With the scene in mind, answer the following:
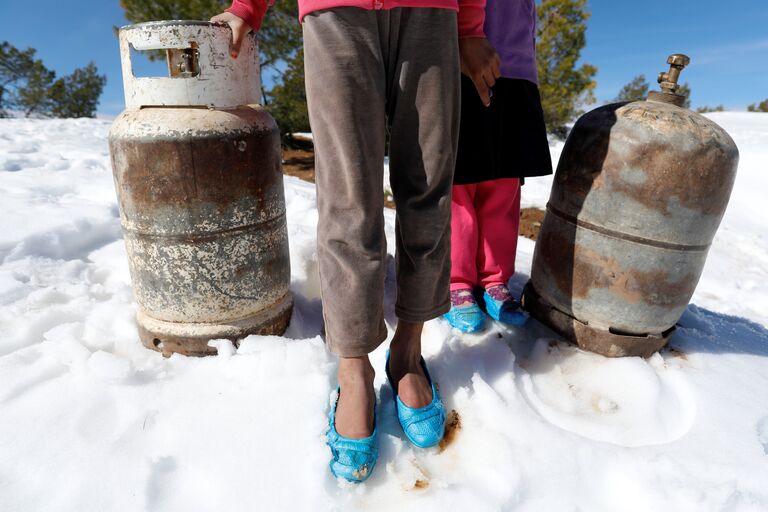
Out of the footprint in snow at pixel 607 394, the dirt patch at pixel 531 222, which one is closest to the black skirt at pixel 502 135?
the footprint in snow at pixel 607 394

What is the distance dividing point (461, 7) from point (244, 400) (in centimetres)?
136

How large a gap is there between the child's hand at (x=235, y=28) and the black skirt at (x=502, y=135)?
77 centimetres

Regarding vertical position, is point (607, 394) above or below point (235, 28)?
below

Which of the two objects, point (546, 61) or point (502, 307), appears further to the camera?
point (546, 61)

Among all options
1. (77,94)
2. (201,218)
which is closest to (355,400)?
(201,218)

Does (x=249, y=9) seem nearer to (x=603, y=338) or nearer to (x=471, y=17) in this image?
(x=471, y=17)

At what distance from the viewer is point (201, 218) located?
1.61 metres

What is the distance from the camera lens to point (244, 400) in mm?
1478

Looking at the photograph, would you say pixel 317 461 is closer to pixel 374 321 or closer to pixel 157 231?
pixel 374 321

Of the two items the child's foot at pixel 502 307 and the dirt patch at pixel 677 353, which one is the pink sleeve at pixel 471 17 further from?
the dirt patch at pixel 677 353

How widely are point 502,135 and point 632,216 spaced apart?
555 mm

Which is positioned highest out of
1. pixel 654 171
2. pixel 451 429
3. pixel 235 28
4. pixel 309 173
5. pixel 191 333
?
pixel 235 28

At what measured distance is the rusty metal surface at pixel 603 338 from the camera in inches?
68.0

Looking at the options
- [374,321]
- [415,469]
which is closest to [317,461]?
[415,469]
